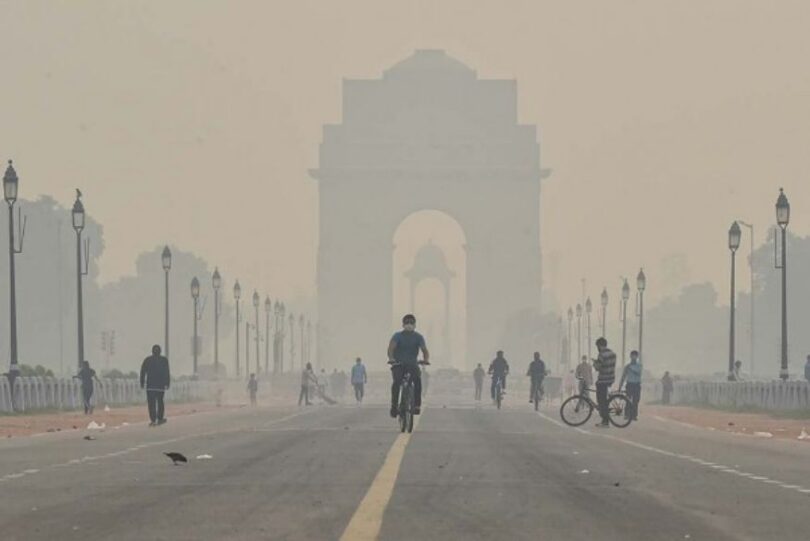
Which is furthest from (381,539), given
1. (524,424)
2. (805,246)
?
Result: (805,246)

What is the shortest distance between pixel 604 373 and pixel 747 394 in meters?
21.5

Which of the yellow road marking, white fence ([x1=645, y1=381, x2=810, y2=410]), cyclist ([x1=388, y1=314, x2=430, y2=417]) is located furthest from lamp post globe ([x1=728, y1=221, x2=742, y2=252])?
the yellow road marking

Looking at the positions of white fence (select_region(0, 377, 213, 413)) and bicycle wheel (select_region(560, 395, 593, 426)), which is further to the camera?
white fence (select_region(0, 377, 213, 413))

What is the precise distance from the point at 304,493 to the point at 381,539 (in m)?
4.92

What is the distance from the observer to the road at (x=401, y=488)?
51.4ft

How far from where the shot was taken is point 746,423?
1999 inches

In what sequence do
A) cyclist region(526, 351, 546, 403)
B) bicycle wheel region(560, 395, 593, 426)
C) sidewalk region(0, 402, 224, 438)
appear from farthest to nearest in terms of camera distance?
cyclist region(526, 351, 546, 403)
bicycle wheel region(560, 395, 593, 426)
sidewalk region(0, 402, 224, 438)

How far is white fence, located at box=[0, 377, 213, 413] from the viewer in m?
52.5

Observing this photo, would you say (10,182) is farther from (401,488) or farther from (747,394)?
(401,488)

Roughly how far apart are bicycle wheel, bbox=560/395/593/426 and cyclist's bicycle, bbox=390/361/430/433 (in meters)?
8.57

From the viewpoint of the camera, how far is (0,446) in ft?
107

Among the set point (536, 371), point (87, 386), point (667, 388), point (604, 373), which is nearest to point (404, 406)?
point (604, 373)

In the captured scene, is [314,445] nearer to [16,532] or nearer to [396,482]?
[396,482]

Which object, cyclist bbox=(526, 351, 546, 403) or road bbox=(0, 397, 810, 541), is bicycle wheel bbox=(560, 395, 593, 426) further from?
cyclist bbox=(526, 351, 546, 403)
